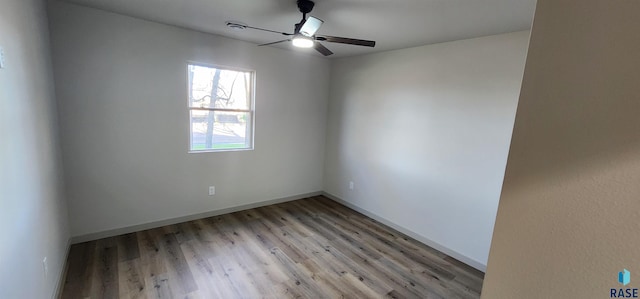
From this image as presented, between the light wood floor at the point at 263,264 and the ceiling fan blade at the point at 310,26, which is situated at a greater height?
the ceiling fan blade at the point at 310,26

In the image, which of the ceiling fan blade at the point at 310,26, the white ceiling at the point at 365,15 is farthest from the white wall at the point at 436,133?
the ceiling fan blade at the point at 310,26

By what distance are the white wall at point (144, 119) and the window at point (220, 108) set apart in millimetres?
126

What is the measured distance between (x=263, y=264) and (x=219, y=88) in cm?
238

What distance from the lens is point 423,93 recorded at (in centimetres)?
335

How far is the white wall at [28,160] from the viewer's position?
4.53 feet

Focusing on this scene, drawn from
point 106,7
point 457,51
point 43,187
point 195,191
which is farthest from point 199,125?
point 457,51

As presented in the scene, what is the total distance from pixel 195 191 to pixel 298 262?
1.78m

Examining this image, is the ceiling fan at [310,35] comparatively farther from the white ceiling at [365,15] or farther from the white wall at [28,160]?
the white wall at [28,160]

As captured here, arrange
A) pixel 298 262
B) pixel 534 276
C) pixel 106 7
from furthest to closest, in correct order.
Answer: pixel 298 262, pixel 106 7, pixel 534 276

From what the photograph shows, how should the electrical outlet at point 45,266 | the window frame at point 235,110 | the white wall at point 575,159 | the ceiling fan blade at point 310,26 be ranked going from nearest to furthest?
the white wall at point 575,159 → the electrical outlet at point 45,266 → the ceiling fan blade at point 310,26 → the window frame at point 235,110

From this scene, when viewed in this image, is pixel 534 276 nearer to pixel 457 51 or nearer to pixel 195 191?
pixel 457 51

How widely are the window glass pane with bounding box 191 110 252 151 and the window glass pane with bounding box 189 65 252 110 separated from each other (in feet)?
0.39

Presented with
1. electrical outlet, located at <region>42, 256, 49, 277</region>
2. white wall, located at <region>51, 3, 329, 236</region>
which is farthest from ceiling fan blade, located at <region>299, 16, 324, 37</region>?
electrical outlet, located at <region>42, 256, 49, 277</region>

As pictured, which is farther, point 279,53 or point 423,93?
point 279,53
